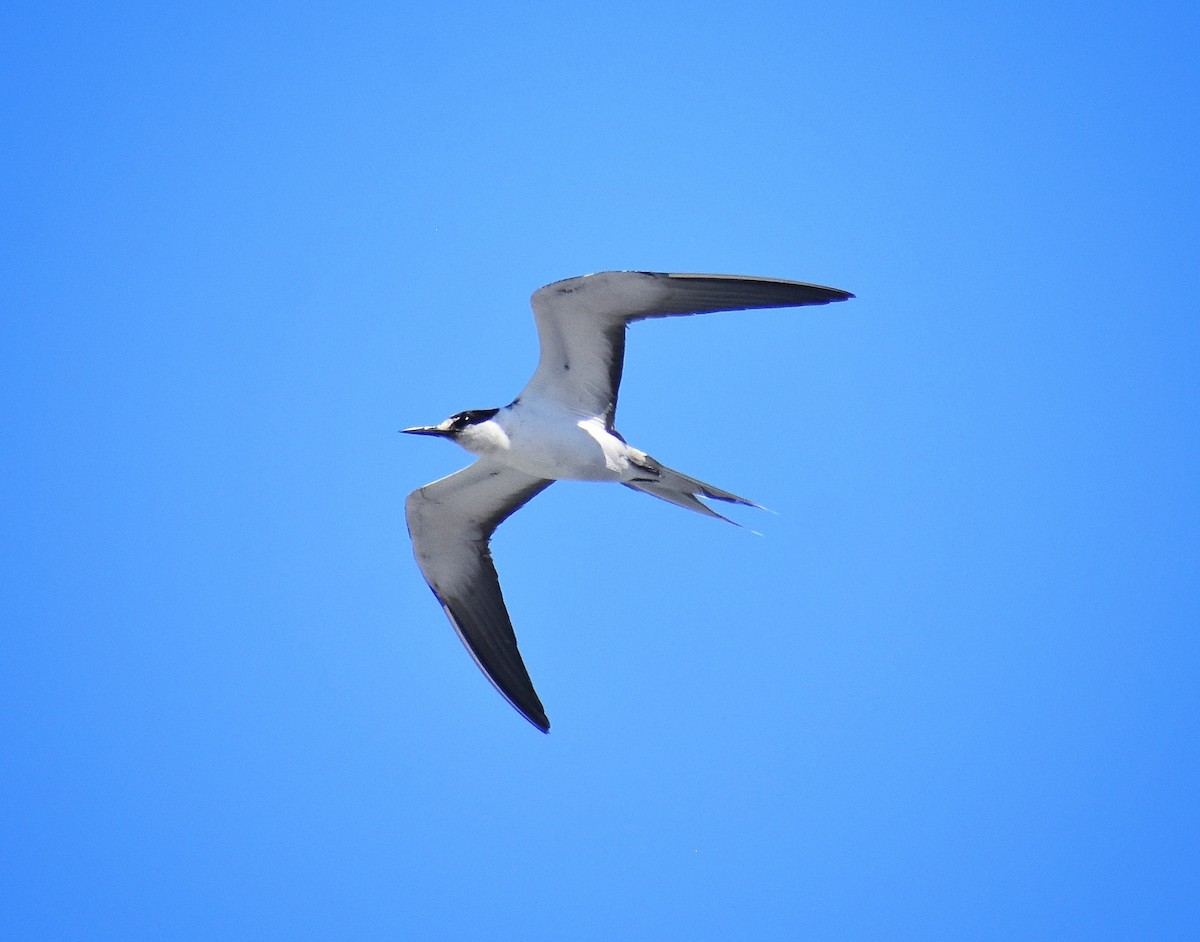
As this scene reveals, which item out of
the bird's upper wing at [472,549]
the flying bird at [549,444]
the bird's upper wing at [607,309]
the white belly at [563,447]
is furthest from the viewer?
the bird's upper wing at [472,549]

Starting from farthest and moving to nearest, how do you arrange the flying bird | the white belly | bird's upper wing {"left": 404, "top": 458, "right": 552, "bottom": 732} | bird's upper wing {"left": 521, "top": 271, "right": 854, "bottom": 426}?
1. bird's upper wing {"left": 404, "top": 458, "right": 552, "bottom": 732}
2. the white belly
3. the flying bird
4. bird's upper wing {"left": 521, "top": 271, "right": 854, "bottom": 426}

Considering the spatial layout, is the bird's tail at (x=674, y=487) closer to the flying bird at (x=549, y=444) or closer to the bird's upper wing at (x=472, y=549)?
the flying bird at (x=549, y=444)

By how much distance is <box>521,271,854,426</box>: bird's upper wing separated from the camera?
22.2 feet

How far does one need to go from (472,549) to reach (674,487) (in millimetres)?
1819

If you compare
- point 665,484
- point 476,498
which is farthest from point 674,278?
point 476,498

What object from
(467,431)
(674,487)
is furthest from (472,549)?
(674,487)

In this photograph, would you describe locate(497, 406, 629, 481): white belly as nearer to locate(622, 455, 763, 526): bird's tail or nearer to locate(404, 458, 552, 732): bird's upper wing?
locate(622, 455, 763, 526): bird's tail

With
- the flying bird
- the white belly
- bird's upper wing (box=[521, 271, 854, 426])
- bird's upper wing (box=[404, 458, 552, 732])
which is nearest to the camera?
bird's upper wing (box=[521, 271, 854, 426])

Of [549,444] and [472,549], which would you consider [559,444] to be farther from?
[472,549]

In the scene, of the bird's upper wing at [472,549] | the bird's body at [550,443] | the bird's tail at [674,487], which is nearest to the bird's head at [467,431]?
the bird's body at [550,443]

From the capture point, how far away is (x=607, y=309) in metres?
7.36

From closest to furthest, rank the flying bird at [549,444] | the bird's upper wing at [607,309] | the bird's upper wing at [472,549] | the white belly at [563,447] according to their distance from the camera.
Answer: the bird's upper wing at [607,309]
the flying bird at [549,444]
the white belly at [563,447]
the bird's upper wing at [472,549]

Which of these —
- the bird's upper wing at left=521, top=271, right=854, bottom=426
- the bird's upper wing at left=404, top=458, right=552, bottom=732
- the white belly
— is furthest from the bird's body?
the bird's upper wing at left=404, top=458, right=552, bottom=732

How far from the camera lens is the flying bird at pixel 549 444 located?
23.2 ft
